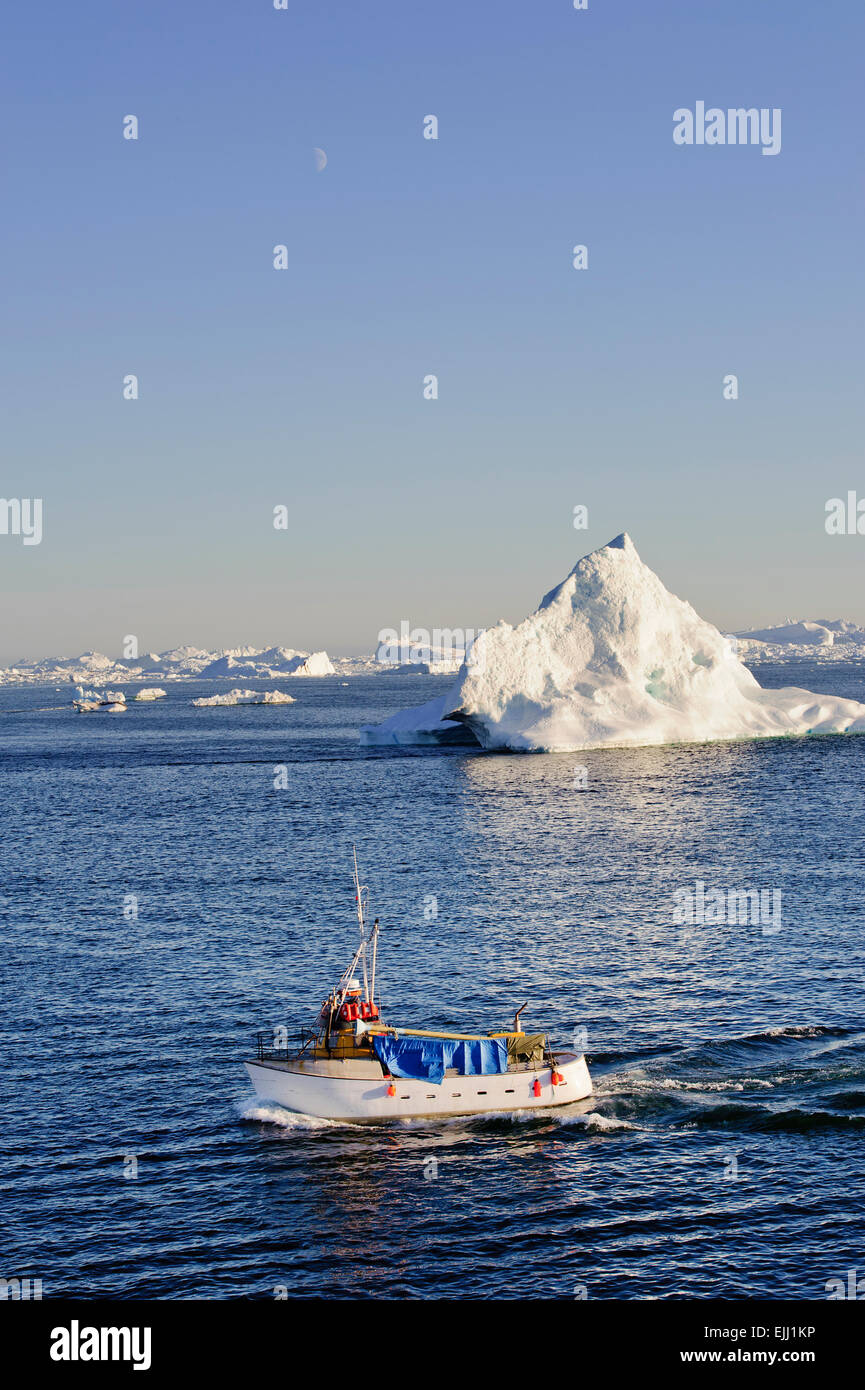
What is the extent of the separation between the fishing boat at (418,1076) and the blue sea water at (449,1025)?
25.6 inches

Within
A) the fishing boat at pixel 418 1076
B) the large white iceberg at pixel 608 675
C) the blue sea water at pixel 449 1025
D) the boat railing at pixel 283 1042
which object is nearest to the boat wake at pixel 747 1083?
the blue sea water at pixel 449 1025

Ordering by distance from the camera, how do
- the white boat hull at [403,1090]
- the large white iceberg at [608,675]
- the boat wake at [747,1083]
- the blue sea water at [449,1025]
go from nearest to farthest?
the blue sea water at [449,1025] < the boat wake at [747,1083] < the white boat hull at [403,1090] < the large white iceberg at [608,675]

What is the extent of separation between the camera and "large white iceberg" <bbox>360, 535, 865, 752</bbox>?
391ft

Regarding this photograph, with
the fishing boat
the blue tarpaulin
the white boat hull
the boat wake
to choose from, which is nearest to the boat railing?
the fishing boat

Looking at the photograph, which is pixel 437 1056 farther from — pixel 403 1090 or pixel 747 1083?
pixel 747 1083

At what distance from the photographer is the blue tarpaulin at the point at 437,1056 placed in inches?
1415

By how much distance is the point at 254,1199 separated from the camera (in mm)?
31438

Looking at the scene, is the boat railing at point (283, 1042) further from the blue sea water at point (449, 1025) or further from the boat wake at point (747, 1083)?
the boat wake at point (747, 1083)

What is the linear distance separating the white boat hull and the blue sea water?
59 centimetres

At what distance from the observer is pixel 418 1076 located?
35969 millimetres

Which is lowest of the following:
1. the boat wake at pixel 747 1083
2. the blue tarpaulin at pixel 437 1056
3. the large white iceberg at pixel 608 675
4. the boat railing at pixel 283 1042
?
the boat wake at pixel 747 1083

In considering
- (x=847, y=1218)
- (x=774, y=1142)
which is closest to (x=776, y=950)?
(x=774, y=1142)

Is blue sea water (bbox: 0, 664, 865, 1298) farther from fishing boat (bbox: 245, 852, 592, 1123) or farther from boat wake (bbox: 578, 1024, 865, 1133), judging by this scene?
fishing boat (bbox: 245, 852, 592, 1123)

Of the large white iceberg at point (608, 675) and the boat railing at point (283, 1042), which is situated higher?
the large white iceberg at point (608, 675)
